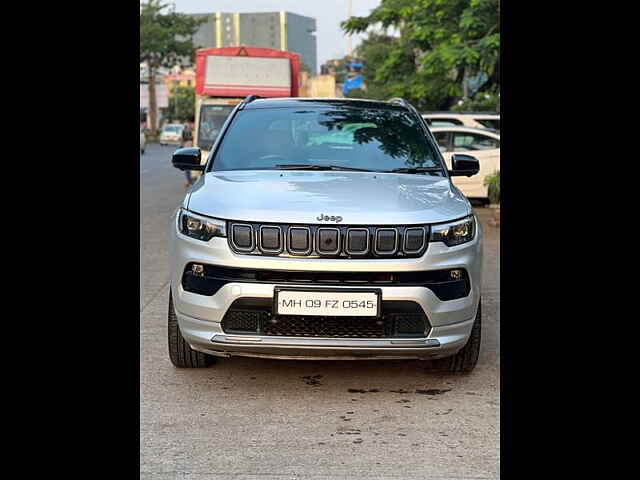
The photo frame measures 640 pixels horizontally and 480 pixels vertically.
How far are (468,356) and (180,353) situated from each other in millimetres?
1655

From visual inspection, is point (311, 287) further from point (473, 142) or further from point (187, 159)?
point (473, 142)

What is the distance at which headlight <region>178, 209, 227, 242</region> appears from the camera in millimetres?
4684

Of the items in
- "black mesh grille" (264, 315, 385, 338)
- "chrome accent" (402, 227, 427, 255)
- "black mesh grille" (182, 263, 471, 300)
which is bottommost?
"black mesh grille" (264, 315, 385, 338)

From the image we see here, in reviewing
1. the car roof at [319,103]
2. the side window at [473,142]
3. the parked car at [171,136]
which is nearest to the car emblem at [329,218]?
the car roof at [319,103]

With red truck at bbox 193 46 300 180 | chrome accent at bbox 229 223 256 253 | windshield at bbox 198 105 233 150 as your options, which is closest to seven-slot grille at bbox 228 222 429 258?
chrome accent at bbox 229 223 256 253

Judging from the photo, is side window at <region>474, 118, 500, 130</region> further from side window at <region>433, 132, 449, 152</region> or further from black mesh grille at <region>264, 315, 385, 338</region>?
black mesh grille at <region>264, 315, 385, 338</region>

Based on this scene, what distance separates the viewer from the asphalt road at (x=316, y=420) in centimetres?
386

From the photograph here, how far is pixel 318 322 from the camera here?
180 inches

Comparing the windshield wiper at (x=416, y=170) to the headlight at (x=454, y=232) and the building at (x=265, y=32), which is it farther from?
the building at (x=265, y=32)

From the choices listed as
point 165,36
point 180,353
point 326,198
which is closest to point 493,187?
point 180,353

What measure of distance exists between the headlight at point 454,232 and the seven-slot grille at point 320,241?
0.21m

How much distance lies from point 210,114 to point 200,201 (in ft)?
54.8

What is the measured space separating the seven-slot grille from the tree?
241 feet
